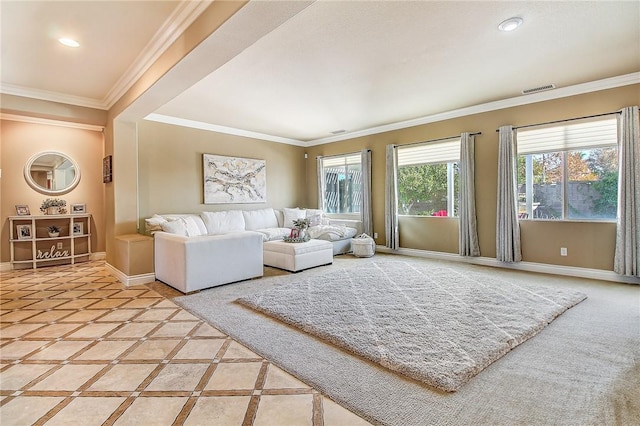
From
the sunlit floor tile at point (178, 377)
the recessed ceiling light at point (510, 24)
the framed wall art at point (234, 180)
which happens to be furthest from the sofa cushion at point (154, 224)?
the recessed ceiling light at point (510, 24)

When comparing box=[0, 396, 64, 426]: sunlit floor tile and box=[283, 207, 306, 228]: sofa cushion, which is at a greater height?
box=[283, 207, 306, 228]: sofa cushion

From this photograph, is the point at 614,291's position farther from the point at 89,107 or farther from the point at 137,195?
the point at 89,107

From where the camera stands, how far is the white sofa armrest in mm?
3631

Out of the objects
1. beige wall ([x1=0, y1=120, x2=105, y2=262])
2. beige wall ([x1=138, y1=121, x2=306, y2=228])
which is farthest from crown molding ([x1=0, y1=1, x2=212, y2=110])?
beige wall ([x1=0, y1=120, x2=105, y2=262])

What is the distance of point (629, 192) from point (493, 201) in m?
1.55

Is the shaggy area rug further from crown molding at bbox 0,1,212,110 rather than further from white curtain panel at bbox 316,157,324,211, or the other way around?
white curtain panel at bbox 316,157,324,211

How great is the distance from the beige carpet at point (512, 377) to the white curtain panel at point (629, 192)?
1163 mm

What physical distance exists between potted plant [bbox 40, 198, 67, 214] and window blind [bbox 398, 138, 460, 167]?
6.14 metres

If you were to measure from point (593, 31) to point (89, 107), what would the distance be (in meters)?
6.18

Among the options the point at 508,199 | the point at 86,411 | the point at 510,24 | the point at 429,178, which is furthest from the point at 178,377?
the point at 429,178

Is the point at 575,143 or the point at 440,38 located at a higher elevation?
the point at 440,38

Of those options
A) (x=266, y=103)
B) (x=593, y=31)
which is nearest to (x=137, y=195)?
(x=266, y=103)

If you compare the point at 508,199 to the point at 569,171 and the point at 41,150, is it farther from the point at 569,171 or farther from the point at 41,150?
the point at 41,150

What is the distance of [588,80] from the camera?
13.2 feet
